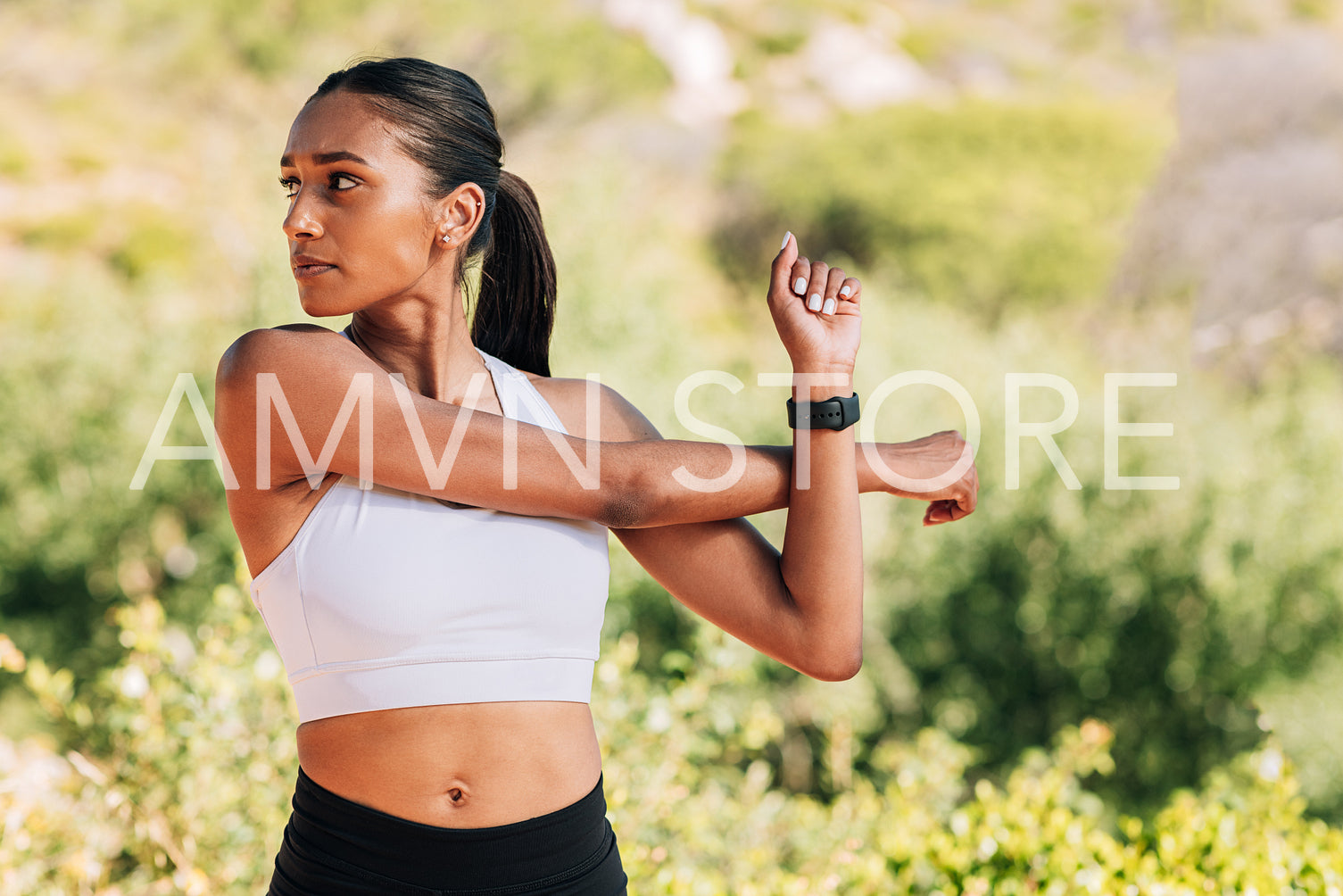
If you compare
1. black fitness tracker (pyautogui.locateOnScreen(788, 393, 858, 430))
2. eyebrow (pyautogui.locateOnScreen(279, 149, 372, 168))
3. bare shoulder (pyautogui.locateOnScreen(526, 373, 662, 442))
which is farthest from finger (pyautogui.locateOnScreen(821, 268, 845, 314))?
eyebrow (pyautogui.locateOnScreen(279, 149, 372, 168))

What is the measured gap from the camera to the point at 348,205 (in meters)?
1.29

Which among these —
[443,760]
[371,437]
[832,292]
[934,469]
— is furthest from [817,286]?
[443,760]

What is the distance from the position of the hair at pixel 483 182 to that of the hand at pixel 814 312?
16.0 inches

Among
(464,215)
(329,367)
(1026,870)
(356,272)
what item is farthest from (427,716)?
(1026,870)

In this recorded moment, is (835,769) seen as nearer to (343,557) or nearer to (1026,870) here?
(1026,870)

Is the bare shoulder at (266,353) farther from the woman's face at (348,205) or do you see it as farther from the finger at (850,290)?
the finger at (850,290)

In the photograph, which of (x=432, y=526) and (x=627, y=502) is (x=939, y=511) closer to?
(x=627, y=502)

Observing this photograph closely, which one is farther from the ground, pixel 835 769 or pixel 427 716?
pixel 427 716

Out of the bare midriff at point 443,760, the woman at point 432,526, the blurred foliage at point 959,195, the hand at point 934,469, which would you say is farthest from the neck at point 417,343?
the blurred foliage at point 959,195

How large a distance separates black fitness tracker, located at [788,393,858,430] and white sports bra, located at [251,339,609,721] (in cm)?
33

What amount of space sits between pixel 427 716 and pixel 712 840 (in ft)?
6.16

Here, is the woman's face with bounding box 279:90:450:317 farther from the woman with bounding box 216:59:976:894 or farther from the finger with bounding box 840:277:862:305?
the finger with bounding box 840:277:862:305

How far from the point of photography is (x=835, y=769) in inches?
133

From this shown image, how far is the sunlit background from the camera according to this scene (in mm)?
2723
